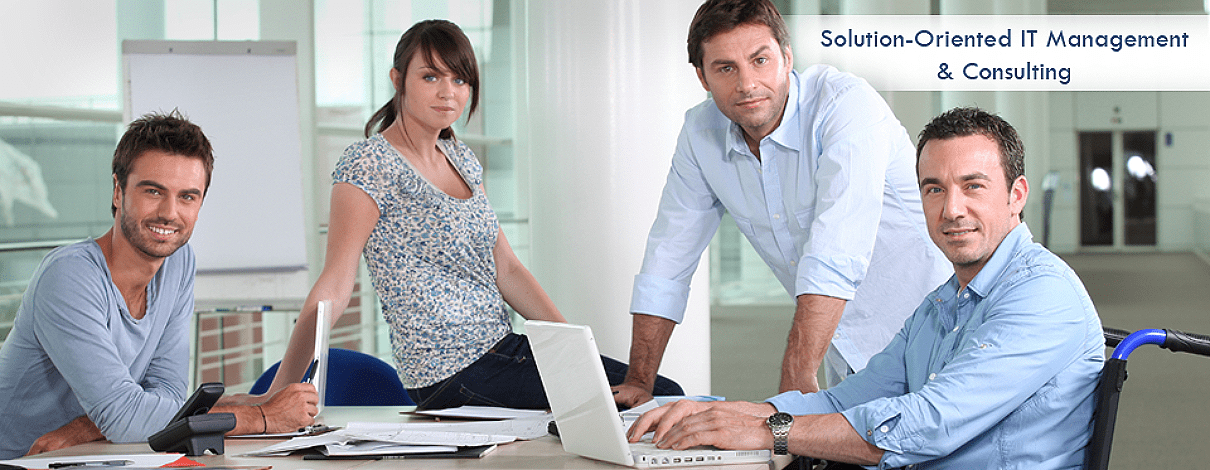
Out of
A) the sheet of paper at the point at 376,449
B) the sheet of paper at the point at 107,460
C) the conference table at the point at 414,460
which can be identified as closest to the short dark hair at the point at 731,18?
the conference table at the point at 414,460

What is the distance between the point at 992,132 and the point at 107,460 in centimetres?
152

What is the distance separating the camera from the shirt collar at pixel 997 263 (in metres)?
1.70

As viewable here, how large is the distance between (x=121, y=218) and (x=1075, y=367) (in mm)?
1743

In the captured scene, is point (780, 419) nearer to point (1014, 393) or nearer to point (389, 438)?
point (1014, 393)

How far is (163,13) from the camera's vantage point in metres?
4.57

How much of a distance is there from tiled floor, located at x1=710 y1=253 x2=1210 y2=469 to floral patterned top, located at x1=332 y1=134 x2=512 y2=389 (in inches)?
139

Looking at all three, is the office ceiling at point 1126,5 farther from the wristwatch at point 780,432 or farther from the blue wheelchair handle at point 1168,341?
the wristwatch at point 780,432

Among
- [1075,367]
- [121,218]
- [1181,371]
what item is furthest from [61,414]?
[1181,371]

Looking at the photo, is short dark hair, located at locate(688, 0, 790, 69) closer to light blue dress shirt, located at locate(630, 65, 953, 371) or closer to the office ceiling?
light blue dress shirt, located at locate(630, 65, 953, 371)

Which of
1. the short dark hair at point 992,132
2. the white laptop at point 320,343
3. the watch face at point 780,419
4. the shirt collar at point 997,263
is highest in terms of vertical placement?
the short dark hair at point 992,132

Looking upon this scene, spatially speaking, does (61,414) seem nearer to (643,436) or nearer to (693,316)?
(643,436)

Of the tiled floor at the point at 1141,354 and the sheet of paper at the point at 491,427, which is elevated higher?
the sheet of paper at the point at 491,427

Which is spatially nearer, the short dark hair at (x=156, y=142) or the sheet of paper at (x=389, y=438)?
the sheet of paper at (x=389, y=438)

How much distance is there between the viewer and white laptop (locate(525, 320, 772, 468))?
1.47m
